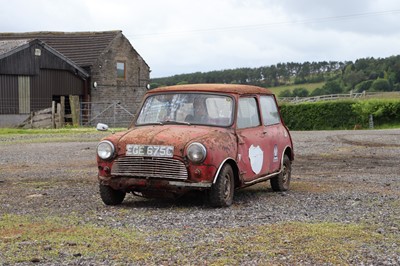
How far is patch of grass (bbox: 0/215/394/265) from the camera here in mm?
6359

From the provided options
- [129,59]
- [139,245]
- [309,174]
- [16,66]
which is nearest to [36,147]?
[309,174]

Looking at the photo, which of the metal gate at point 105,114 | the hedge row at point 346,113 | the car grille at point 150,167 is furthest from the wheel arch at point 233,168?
the hedge row at point 346,113

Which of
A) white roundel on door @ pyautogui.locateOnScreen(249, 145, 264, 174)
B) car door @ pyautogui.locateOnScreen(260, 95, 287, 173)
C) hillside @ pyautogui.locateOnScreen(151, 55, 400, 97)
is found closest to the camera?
white roundel on door @ pyautogui.locateOnScreen(249, 145, 264, 174)

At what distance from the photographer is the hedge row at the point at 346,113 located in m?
50.8

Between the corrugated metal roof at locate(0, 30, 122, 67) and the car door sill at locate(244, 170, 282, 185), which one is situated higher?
the corrugated metal roof at locate(0, 30, 122, 67)

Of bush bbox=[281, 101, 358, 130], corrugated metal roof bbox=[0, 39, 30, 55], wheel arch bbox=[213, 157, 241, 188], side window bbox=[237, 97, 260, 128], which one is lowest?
bush bbox=[281, 101, 358, 130]

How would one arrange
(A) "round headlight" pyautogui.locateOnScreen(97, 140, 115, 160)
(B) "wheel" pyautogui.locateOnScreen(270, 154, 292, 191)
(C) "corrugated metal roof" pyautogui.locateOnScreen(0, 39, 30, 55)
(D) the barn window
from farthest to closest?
(D) the barn window < (C) "corrugated metal roof" pyautogui.locateOnScreen(0, 39, 30, 55) < (B) "wheel" pyautogui.locateOnScreen(270, 154, 292, 191) < (A) "round headlight" pyautogui.locateOnScreen(97, 140, 115, 160)

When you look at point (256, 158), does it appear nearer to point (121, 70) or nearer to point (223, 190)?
point (223, 190)

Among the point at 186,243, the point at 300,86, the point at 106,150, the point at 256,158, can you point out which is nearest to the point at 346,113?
the point at 256,158

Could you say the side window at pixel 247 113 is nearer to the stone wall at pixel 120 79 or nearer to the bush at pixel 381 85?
the stone wall at pixel 120 79

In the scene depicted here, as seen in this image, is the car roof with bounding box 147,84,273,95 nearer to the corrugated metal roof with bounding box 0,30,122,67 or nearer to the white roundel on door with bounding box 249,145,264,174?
the white roundel on door with bounding box 249,145,264,174

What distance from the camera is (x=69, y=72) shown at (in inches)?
1861

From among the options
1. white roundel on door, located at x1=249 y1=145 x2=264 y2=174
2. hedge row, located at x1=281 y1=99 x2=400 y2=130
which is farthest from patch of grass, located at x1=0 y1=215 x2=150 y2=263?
hedge row, located at x1=281 y1=99 x2=400 y2=130

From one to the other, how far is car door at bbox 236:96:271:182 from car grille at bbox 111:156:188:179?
1192 mm
